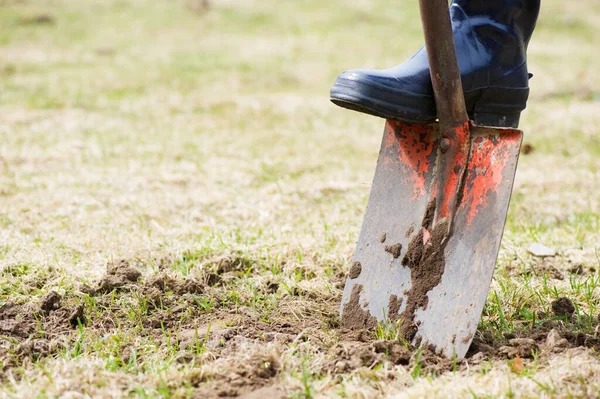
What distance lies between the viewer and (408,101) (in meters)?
2.13

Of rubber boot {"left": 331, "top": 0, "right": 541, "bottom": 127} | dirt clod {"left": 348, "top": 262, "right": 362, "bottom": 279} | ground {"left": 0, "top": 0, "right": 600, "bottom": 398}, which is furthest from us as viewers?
dirt clod {"left": 348, "top": 262, "right": 362, "bottom": 279}

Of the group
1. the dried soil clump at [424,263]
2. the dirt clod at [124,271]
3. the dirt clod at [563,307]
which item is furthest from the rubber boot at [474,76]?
the dirt clod at [124,271]

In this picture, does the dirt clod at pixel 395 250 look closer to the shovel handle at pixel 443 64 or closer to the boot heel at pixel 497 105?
the shovel handle at pixel 443 64

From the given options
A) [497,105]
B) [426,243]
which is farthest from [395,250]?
[497,105]

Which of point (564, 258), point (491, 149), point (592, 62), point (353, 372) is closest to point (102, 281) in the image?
point (353, 372)

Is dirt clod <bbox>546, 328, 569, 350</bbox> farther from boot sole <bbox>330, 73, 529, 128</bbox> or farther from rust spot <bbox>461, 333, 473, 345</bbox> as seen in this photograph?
boot sole <bbox>330, 73, 529, 128</bbox>

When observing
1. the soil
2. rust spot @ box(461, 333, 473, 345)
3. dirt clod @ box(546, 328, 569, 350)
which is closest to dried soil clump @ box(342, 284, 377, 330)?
the soil

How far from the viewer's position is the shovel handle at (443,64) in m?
1.98

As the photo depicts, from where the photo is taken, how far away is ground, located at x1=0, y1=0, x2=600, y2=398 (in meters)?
1.89

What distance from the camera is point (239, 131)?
5.88 meters

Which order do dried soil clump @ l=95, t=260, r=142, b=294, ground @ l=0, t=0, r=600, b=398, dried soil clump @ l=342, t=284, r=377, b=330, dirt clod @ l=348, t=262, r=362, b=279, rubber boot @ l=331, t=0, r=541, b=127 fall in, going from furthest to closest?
1. dried soil clump @ l=95, t=260, r=142, b=294
2. dirt clod @ l=348, t=262, r=362, b=279
3. dried soil clump @ l=342, t=284, r=377, b=330
4. rubber boot @ l=331, t=0, r=541, b=127
5. ground @ l=0, t=0, r=600, b=398

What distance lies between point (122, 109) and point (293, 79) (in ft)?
8.18

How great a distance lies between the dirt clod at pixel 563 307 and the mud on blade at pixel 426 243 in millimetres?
434

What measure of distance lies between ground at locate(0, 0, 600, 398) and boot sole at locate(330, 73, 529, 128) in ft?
2.18
